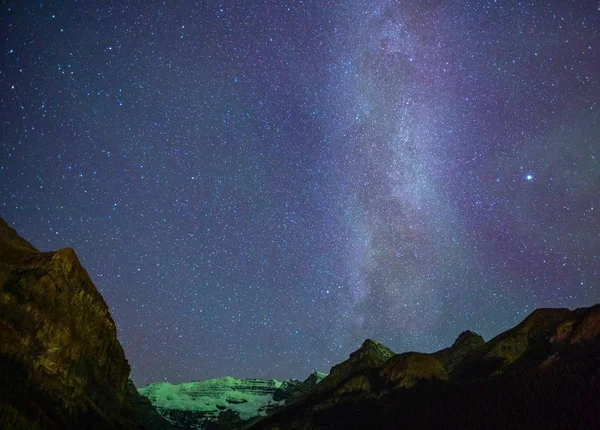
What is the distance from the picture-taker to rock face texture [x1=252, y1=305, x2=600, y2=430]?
176 ft

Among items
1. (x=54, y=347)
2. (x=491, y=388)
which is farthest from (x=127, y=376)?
(x=491, y=388)

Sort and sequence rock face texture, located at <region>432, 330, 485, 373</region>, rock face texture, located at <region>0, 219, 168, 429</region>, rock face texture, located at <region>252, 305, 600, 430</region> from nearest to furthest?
rock face texture, located at <region>0, 219, 168, 429</region>, rock face texture, located at <region>252, 305, 600, 430</region>, rock face texture, located at <region>432, 330, 485, 373</region>

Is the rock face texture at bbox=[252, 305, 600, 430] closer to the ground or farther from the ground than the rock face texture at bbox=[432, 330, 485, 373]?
closer to the ground

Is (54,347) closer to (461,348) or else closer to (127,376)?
(127,376)

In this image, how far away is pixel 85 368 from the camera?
168 ft

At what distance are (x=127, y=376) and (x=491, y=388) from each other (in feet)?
201

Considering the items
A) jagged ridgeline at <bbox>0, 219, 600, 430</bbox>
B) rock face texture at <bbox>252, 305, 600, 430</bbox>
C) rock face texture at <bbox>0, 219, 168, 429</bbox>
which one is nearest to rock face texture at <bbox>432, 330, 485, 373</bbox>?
rock face texture at <bbox>252, 305, 600, 430</bbox>

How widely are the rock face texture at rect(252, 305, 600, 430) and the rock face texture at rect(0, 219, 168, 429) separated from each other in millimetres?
47149

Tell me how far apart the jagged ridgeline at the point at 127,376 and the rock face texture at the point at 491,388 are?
26cm

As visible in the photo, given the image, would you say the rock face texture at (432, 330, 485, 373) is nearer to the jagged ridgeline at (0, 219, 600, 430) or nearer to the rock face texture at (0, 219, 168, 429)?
the jagged ridgeline at (0, 219, 600, 430)

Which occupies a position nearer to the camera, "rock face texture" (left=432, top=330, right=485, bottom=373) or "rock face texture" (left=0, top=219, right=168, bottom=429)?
"rock face texture" (left=0, top=219, right=168, bottom=429)

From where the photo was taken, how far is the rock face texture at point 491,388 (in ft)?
176

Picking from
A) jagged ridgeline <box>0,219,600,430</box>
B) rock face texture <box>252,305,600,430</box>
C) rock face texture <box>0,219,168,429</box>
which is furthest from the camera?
rock face texture <box>252,305,600,430</box>

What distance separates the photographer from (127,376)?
64500 mm
